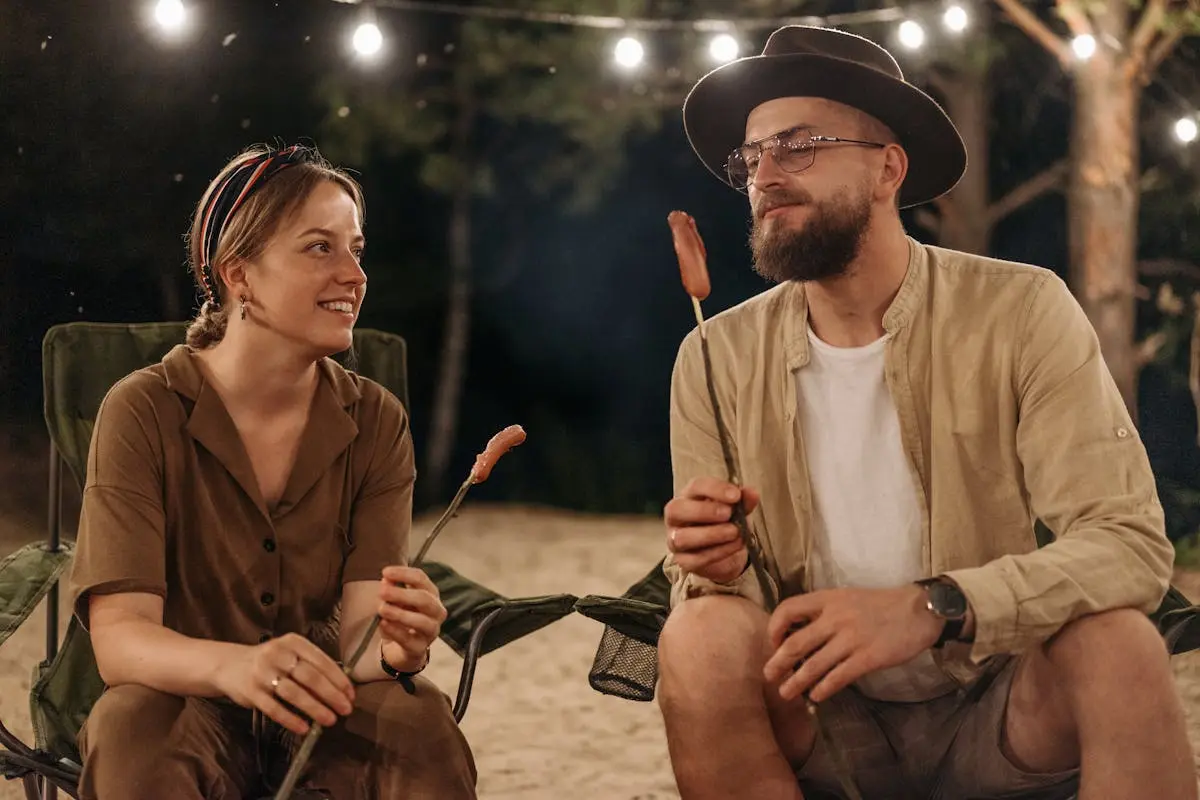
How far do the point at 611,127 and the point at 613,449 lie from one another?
2061 mm

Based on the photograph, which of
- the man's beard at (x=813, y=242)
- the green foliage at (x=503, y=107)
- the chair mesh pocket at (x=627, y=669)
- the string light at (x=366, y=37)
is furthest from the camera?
the green foliage at (x=503, y=107)

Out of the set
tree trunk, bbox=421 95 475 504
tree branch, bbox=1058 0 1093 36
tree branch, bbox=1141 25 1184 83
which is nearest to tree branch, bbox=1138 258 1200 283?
tree branch, bbox=1141 25 1184 83

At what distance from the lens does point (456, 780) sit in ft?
6.71

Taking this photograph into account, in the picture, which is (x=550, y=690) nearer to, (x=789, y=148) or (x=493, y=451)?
(x=789, y=148)

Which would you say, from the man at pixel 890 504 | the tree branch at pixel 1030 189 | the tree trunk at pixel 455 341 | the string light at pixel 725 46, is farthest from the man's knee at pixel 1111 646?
the tree trunk at pixel 455 341

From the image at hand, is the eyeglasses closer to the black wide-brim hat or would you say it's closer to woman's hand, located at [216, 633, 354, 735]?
the black wide-brim hat

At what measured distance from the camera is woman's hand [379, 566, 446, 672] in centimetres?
191

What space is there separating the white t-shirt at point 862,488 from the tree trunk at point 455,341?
6.52m

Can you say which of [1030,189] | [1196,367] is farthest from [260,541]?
[1030,189]

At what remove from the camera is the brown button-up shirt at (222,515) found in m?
2.10

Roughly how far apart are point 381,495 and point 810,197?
842mm

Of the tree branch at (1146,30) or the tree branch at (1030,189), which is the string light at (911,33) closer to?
the tree branch at (1146,30)

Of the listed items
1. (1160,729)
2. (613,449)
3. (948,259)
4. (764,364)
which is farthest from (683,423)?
(613,449)

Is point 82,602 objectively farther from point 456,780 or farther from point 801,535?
point 801,535
